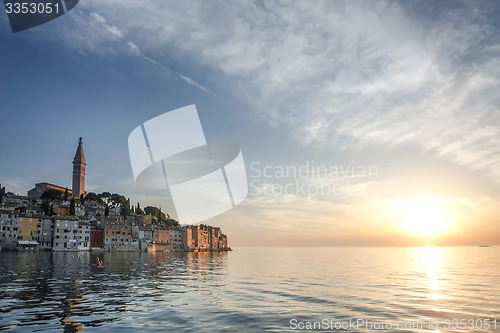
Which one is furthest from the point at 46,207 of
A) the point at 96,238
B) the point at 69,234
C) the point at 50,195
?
the point at 69,234

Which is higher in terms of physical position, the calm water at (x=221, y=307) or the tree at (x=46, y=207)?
the tree at (x=46, y=207)

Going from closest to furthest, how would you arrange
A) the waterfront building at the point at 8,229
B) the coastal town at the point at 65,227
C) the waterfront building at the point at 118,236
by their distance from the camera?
the waterfront building at the point at 8,229 → the coastal town at the point at 65,227 → the waterfront building at the point at 118,236

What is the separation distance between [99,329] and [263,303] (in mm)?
12459

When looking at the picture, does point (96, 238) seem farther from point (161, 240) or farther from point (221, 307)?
point (221, 307)

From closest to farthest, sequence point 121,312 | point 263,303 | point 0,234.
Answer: point 121,312, point 263,303, point 0,234

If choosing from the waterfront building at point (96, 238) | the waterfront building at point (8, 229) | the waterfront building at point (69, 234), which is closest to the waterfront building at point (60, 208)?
the waterfront building at point (96, 238)

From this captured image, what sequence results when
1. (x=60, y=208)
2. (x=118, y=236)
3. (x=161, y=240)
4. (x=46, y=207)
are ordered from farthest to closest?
(x=161, y=240) → (x=60, y=208) → (x=118, y=236) → (x=46, y=207)

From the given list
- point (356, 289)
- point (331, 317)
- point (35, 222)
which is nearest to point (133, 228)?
point (35, 222)

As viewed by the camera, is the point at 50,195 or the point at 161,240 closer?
the point at 50,195

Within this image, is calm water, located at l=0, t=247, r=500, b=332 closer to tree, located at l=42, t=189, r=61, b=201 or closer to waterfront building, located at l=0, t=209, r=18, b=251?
waterfront building, located at l=0, t=209, r=18, b=251

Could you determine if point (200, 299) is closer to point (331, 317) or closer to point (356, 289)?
point (331, 317)

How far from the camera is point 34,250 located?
429 feet

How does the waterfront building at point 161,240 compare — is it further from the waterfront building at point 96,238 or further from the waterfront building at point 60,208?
the waterfront building at point 60,208

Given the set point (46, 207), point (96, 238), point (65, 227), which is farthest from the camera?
point (46, 207)
